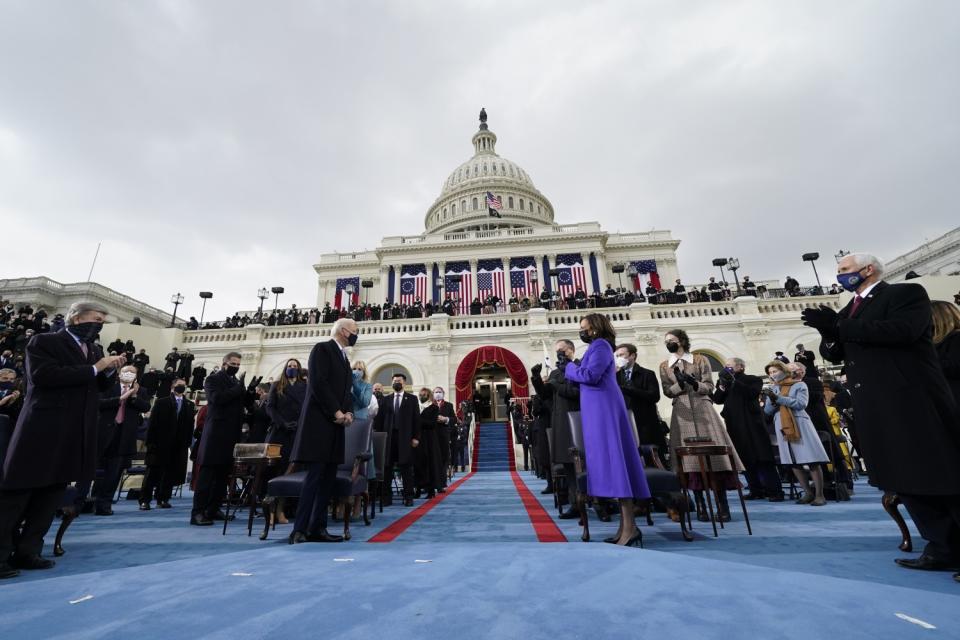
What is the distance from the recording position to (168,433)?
715cm

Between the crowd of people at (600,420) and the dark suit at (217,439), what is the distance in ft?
0.07

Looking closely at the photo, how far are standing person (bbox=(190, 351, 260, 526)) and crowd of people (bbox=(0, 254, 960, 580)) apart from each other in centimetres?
2

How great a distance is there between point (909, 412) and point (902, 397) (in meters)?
0.10

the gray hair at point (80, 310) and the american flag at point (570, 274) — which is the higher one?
the american flag at point (570, 274)

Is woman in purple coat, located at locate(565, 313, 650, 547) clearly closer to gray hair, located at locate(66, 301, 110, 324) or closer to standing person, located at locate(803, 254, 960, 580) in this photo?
standing person, located at locate(803, 254, 960, 580)

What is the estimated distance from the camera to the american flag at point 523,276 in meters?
38.0

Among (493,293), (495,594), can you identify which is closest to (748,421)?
(495,594)

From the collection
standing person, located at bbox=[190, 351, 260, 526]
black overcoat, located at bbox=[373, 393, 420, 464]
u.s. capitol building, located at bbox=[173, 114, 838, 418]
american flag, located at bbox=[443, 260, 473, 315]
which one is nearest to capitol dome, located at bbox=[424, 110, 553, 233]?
u.s. capitol building, located at bbox=[173, 114, 838, 418]

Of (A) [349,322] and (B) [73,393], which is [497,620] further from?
(B) [73,393]

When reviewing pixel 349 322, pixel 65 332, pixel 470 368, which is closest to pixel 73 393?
pixel 65 332

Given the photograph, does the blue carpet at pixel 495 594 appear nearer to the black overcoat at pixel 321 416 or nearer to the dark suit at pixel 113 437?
the black overcoat at pixel 321 416

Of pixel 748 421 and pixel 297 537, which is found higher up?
pixel 748 421

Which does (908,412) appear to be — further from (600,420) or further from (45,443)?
(45,443)

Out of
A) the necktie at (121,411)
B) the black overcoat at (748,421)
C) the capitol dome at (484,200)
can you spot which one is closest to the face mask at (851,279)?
the black overcoat at (748,421)
